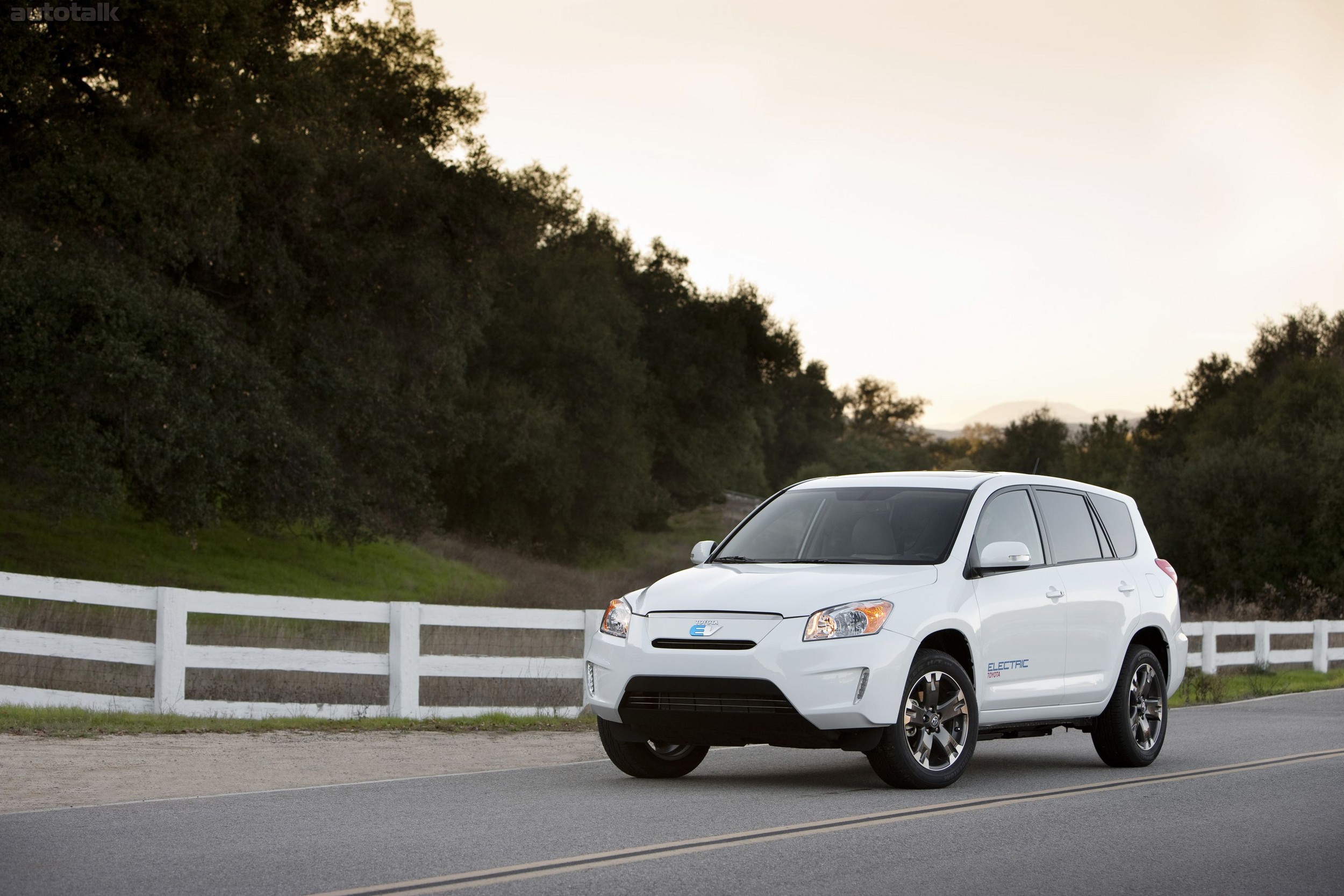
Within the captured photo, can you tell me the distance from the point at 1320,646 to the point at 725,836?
21.4 metres

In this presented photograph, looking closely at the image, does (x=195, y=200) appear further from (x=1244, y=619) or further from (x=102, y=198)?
(x=1244, y=619)

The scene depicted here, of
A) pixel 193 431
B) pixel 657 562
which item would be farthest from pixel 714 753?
pixel 657 562

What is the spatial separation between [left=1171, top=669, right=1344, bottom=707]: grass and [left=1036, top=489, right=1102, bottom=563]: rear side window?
26.6ft

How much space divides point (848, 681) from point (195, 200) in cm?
2084

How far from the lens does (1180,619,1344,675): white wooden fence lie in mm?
22859

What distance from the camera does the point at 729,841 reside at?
780 cm

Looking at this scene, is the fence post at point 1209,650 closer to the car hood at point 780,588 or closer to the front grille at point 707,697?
the car hood at point 780,588

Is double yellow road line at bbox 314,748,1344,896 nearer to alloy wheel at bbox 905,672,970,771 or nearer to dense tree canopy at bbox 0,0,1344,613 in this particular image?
alloy wheel at bbox 905,672,970,771

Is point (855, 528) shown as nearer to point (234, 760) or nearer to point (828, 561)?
point (828, 561)

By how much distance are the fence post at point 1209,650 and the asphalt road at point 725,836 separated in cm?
1171

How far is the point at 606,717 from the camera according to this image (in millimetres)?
10031

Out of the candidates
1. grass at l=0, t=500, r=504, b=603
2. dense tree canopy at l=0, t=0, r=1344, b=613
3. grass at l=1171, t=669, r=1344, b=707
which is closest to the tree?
dense tree canopy at l=0, t=0, r=1344, b=613

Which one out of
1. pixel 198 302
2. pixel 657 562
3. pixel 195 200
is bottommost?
pixel 657 562

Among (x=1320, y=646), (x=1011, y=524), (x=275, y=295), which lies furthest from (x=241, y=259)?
(x=1011, y=524)
